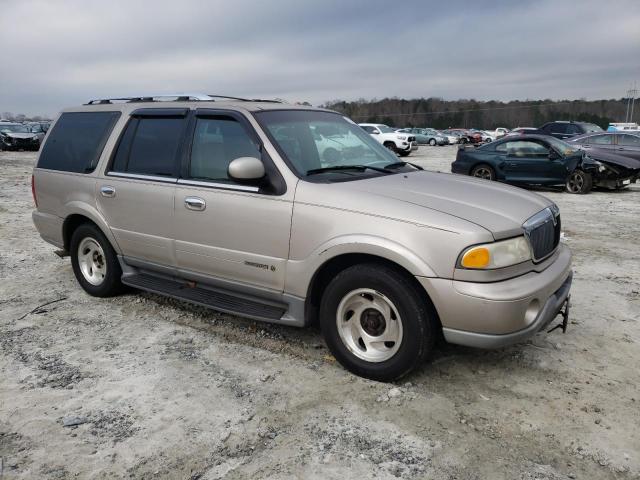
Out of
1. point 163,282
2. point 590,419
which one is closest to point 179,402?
point 163,282

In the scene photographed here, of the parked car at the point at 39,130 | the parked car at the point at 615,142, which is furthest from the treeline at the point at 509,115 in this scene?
the parked car at the point at 615,142

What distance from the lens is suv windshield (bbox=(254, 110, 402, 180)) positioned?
387cm

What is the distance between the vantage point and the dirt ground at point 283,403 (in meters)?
2.73

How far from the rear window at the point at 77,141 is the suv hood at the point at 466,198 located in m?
2.67

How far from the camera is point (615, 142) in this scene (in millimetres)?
16078

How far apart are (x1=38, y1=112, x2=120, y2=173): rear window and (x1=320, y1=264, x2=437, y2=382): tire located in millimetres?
2833

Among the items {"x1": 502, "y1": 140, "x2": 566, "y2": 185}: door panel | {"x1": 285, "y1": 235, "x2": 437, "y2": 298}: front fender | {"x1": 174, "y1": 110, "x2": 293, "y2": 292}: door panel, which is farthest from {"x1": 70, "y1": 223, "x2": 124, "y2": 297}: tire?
{"x1": 502, "y1": 140, "x2": 566, "y2": 185}: door panel

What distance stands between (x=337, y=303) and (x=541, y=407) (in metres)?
1.42

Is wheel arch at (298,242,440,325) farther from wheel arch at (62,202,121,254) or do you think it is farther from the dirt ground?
wheel arch at (62,202,121,254)

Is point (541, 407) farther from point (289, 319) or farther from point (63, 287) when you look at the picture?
point (63, 287)

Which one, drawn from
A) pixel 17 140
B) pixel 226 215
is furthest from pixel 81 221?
pixel 17 140

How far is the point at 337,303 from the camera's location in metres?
3.53

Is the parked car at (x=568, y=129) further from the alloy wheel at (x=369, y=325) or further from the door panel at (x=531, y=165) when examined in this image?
the alloy wheel at (x=369, y=325)

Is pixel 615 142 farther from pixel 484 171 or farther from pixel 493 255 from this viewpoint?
pixel 493 255
